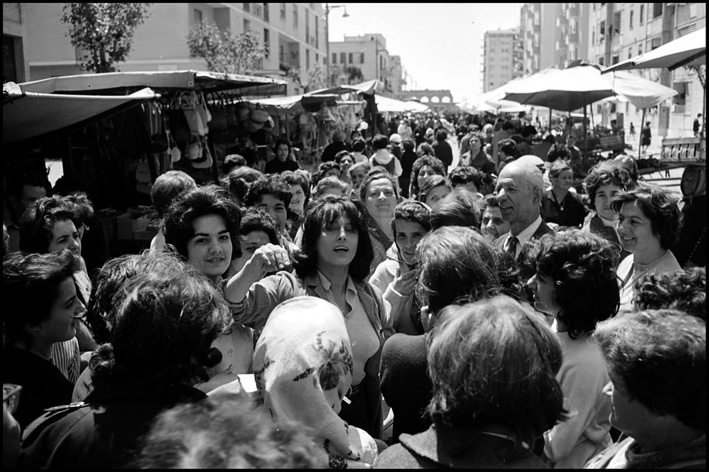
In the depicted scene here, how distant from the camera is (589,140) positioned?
1631 cm

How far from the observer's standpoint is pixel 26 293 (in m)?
2.47

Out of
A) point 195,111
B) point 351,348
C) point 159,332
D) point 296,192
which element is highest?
point 195,111

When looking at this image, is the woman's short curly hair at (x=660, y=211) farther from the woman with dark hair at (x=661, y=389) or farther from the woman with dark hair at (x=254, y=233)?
the woman with dark hair at (x=254, y=233)

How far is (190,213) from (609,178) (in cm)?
336

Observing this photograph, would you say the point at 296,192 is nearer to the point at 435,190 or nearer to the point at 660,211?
the point at 435,190

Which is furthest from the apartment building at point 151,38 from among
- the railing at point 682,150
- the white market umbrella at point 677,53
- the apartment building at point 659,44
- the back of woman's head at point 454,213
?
the back of woman's head at point 454,213

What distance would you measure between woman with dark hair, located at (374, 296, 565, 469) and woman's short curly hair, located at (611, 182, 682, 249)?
2.21 meters

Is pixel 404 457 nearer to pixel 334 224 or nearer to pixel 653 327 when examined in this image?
pixel 653 327

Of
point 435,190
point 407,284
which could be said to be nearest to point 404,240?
point 407,284

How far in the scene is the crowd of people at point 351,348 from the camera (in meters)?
1.67

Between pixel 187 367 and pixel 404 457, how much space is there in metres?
0.70

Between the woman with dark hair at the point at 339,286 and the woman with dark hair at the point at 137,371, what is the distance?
898 millimetres

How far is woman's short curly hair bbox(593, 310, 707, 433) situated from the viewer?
1681 millimetres

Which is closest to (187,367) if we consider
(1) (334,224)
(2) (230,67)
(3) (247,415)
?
(3) (247,415)
